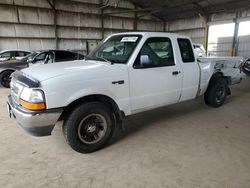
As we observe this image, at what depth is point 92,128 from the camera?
2.86 meters

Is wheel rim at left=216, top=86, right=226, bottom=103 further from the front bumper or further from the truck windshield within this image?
the front bumper

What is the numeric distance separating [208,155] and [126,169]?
3.98 feet

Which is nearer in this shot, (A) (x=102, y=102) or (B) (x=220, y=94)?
(A) (x=102, y=102)

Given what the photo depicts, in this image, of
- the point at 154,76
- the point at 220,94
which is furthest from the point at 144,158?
the point at 220,94

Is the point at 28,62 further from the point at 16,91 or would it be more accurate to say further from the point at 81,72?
the point at 81,72

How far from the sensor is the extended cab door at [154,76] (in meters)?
3.07

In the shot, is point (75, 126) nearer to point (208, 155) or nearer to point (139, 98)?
point (139, 98)

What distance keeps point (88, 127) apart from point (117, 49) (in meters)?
1.42

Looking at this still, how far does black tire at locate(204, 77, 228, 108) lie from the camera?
466 cm

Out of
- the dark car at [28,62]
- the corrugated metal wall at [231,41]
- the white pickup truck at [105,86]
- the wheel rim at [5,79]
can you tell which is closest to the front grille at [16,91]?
the white pickup truck at [105,86]

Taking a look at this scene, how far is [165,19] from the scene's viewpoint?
61.7 feet

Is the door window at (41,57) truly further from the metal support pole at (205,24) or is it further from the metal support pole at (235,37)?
the metal support pole at (205,24)

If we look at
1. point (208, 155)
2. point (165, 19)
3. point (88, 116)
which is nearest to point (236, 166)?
point (208, 155)

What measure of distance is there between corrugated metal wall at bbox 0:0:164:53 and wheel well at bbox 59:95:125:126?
12267 mm
